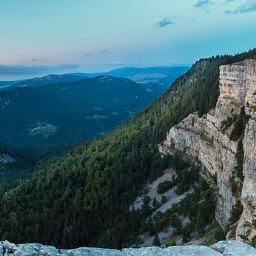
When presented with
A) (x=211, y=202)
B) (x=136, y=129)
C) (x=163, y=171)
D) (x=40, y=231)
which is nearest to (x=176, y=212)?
(x=211, y=202)

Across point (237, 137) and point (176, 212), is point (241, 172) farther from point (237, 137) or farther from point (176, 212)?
point (176, 212)

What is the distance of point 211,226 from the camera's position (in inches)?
3002

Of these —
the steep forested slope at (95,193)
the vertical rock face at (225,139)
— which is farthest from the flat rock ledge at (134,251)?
the steep forested slope at (95,193)

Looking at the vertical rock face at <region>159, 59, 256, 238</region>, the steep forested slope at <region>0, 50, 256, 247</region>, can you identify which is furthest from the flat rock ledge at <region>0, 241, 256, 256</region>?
the steep forested slope at <region>0, 50, 256, 247</region>

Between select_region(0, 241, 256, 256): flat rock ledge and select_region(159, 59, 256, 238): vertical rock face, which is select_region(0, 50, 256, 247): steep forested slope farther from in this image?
select_region(0, 241, 256, 256): flat rock ledge

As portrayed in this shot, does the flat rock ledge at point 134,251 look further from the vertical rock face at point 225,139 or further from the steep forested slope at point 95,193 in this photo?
the steep forested slope at point 95,193

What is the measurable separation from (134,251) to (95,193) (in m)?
124

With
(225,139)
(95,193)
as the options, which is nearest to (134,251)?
(225,139)

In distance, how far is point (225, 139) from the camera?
3078 inches

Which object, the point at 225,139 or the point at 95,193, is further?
the point at 95,193

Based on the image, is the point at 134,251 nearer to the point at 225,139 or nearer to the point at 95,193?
the point at 225,139

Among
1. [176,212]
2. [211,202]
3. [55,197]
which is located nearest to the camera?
[211,202]

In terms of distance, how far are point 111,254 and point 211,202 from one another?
232ft

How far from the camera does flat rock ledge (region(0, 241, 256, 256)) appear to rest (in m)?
15.9
